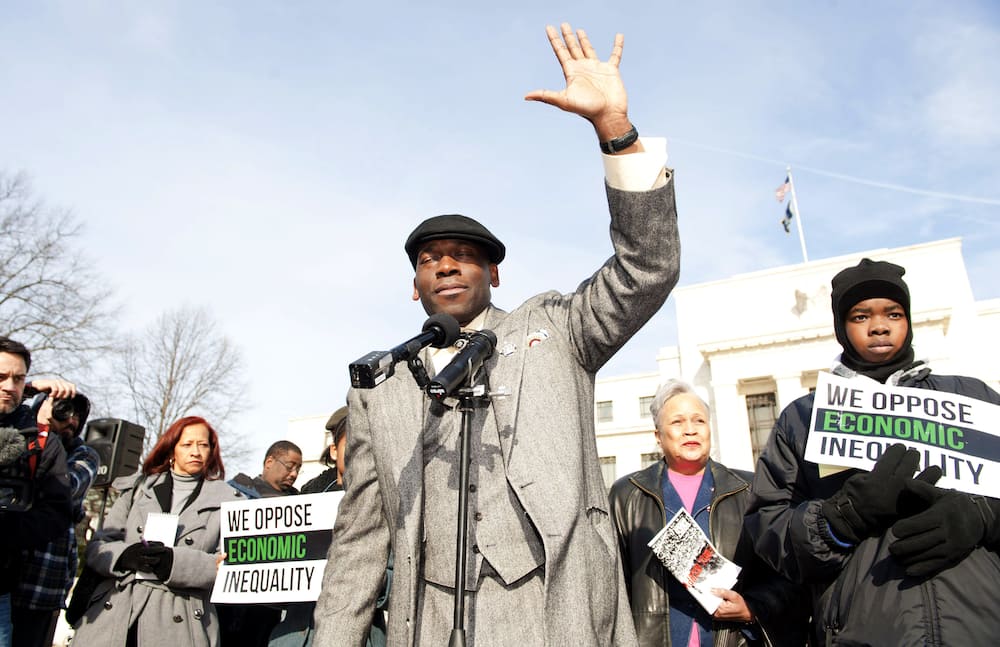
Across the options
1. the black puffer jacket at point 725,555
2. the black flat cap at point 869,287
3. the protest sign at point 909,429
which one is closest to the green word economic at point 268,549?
the black puffer jacket at point 725,555

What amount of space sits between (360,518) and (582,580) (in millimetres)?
896

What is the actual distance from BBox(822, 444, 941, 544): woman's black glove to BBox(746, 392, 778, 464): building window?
35875mm

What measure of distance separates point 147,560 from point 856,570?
3.83 metres

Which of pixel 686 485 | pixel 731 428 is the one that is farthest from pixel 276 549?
pixel 731 428

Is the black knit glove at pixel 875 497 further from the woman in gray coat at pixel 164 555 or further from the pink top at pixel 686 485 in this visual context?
the woman in gray coat at pixel 164 555

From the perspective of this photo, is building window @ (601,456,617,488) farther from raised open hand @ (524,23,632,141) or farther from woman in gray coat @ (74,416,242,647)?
raised open hand @ (524,23,632,141)

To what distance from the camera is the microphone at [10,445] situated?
12.8ft

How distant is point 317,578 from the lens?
4.48 meters

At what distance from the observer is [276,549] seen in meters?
4.65

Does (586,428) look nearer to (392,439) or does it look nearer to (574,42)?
(392,439)

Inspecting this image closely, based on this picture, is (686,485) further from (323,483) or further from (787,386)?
(787,386)

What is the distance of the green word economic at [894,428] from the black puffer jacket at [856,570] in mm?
207

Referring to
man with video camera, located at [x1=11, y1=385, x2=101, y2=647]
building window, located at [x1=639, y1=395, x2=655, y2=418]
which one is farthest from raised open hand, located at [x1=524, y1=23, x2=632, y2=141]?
building window, located at [x1=639, y1=395, x2=655, y2=418]

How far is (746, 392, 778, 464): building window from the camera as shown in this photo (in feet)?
120
